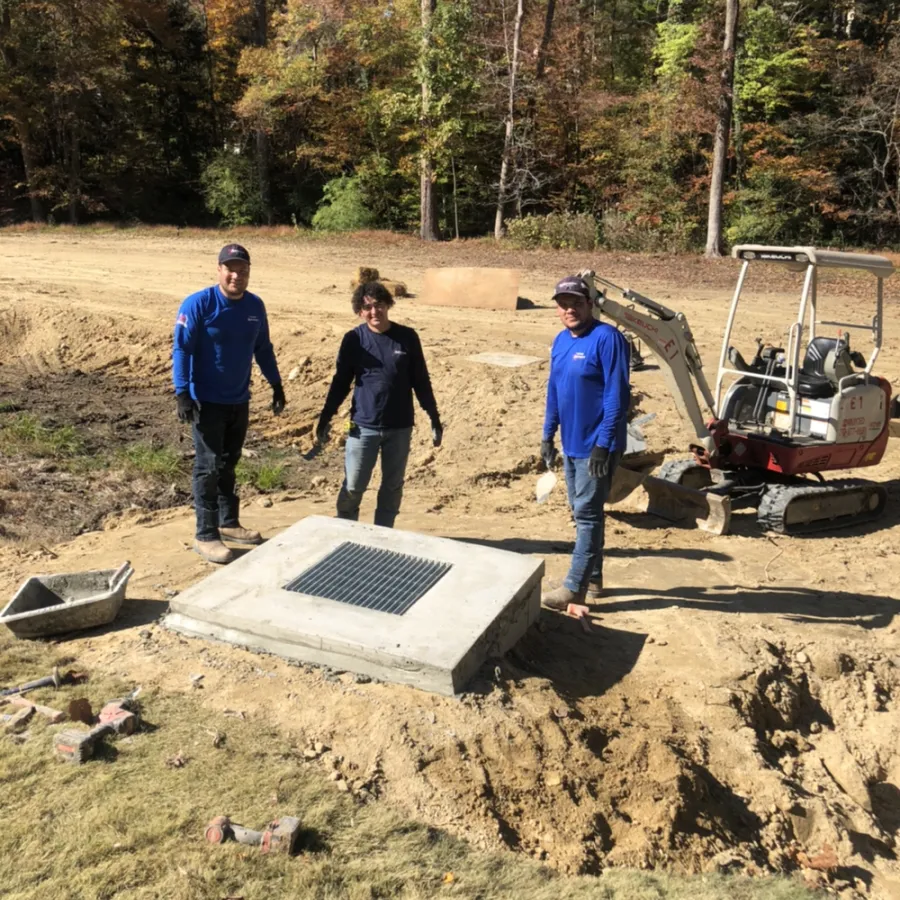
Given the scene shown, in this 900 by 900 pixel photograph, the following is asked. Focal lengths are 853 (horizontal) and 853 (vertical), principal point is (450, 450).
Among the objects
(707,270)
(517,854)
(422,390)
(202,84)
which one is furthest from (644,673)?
(202,84)

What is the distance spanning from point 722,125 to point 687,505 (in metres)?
17.7

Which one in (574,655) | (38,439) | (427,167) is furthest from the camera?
(427,167)

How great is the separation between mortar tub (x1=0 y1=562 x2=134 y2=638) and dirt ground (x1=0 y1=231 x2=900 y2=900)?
0.15m

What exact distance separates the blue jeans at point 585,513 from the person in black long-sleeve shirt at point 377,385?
3.60ft

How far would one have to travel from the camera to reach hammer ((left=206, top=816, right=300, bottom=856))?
3.08 metres

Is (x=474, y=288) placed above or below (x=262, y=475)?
above

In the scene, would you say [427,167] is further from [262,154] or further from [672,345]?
[672,345]

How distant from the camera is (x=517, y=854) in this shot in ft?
10.9

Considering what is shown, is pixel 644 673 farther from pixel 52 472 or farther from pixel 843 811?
pixel 52 472

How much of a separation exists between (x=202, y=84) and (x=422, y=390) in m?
33.3

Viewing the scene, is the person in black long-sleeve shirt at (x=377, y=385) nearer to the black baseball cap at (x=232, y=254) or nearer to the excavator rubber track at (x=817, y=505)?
the black baseball cap at (x=232, y=254)

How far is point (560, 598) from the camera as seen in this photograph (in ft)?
17.2

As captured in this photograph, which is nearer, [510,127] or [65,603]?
[65,603]

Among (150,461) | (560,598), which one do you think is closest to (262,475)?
(150,461)
